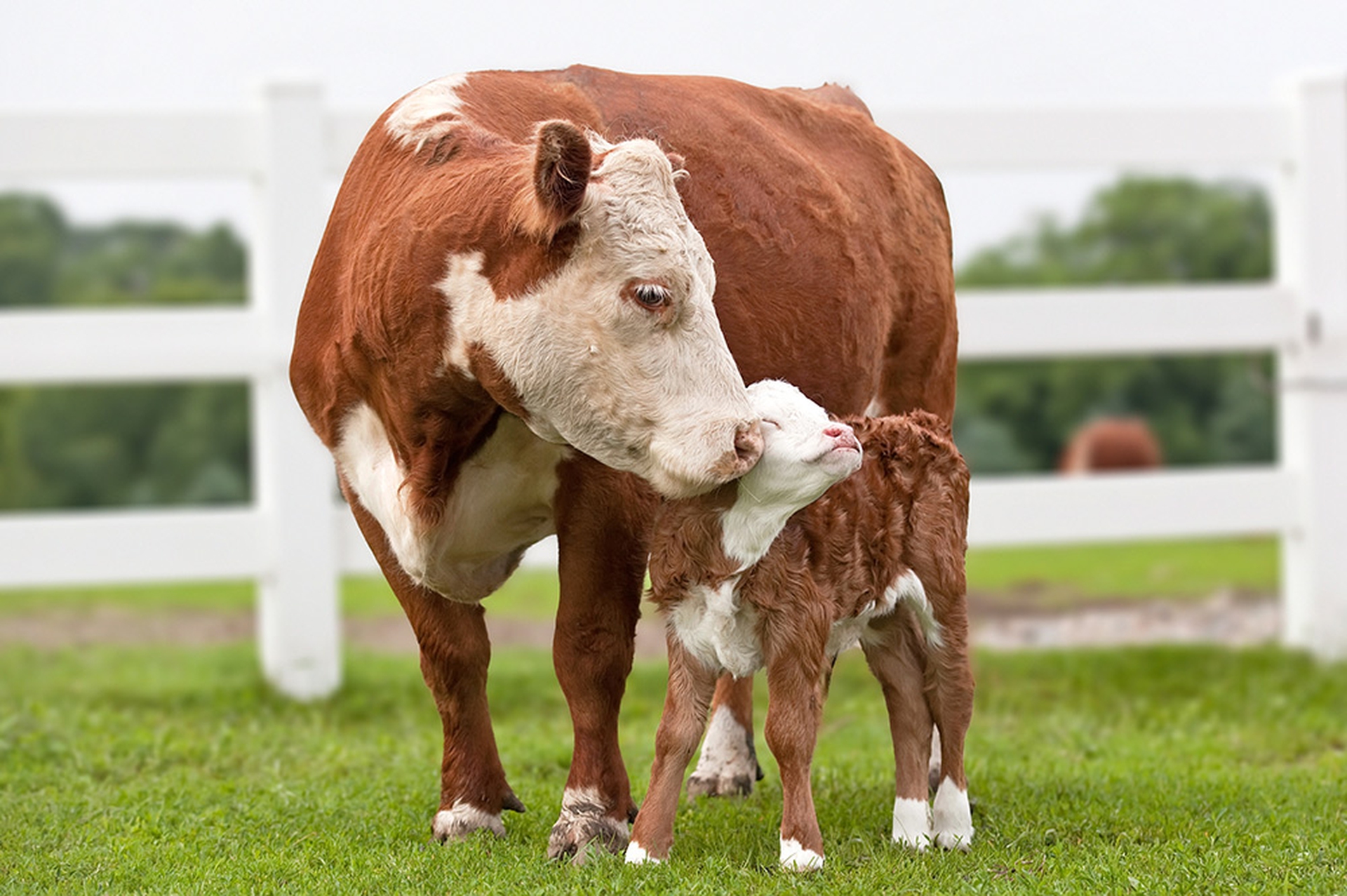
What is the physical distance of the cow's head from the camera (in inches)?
149

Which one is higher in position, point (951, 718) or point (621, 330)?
point (621, 330)

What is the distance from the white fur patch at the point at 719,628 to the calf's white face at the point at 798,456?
0.76 feet

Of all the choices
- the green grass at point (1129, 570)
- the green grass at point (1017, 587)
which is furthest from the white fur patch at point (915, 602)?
the green grass at point (1129, 570)

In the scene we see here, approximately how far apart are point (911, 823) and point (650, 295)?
1472mm

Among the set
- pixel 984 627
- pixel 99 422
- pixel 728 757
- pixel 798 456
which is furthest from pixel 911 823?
pixel 99 422

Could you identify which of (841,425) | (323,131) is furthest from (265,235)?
(841,425)

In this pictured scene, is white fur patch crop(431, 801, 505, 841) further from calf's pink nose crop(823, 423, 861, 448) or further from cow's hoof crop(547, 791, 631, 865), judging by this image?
calf's pink nose crop(823, 423, 861, 448)

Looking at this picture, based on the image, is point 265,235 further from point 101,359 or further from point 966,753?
point 966,753

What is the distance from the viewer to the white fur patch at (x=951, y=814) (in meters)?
4.27

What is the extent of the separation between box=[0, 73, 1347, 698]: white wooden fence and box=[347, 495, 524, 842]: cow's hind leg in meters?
3.09

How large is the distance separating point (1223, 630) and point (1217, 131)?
300cm

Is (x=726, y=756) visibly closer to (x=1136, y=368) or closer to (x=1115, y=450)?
(x=1115, y=450)

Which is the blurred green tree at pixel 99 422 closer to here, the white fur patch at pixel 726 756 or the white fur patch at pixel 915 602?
the white fur patch at pixel 726 756

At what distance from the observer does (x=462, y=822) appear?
4.55 m
